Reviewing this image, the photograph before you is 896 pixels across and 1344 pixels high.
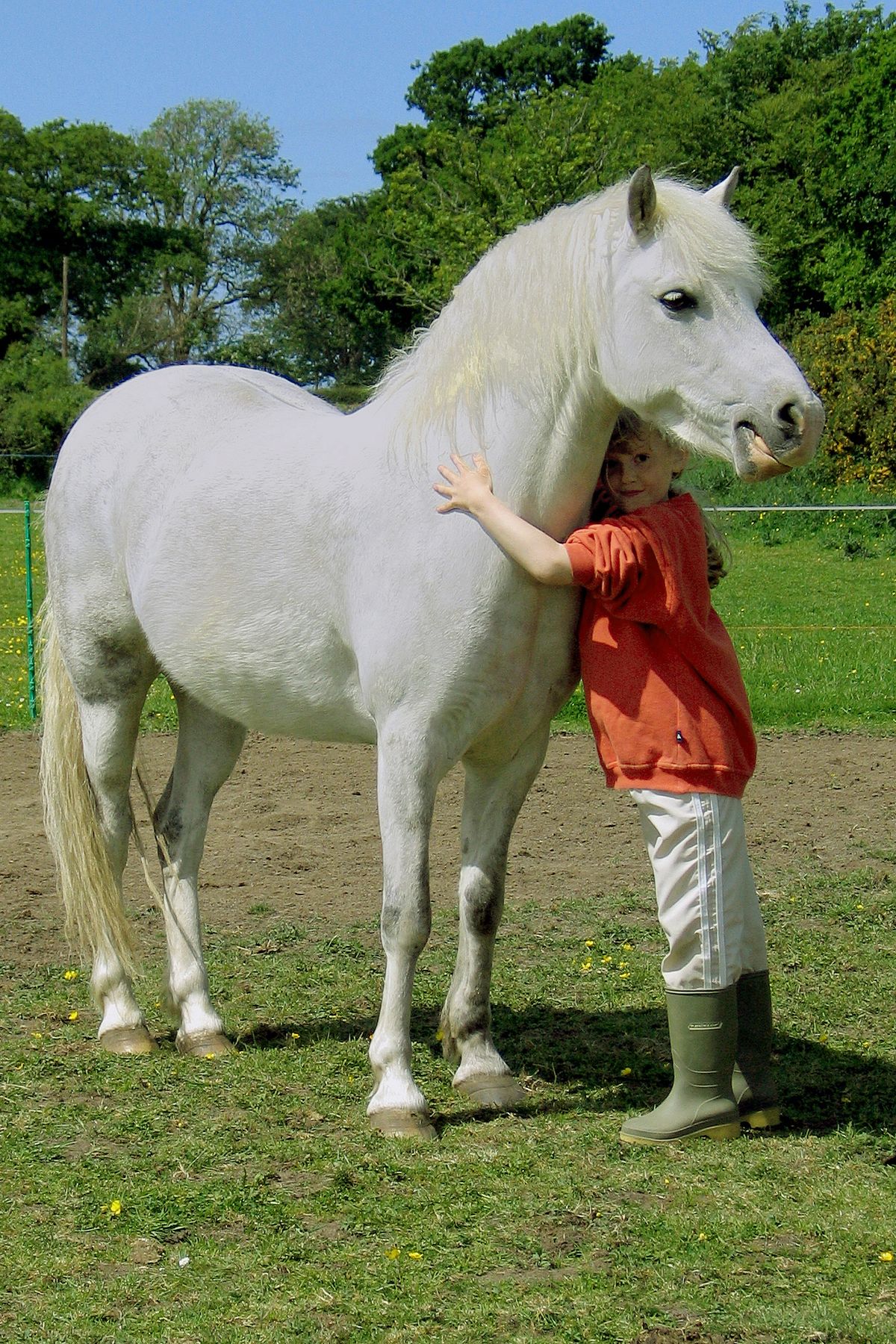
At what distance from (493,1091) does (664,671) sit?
1.21 metres

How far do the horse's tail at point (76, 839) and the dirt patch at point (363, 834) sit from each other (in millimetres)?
317

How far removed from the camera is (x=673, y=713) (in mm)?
2986

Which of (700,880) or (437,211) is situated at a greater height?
(437,211)

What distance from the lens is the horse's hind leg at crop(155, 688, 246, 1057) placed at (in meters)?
3.94

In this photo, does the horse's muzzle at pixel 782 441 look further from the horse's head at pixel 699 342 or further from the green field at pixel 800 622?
the green field at pixel 800 622

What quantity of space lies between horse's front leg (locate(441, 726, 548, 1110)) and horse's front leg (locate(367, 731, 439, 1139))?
0.86 feet

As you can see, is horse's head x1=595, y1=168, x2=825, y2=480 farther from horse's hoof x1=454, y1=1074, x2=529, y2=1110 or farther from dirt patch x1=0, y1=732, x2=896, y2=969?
dirt patch x1=0, y1=732, x2=896, y2=969

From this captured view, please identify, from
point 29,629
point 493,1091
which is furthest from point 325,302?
point 493,1091

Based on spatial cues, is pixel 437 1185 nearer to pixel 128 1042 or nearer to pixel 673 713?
pixel 673 713

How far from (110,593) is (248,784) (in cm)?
312

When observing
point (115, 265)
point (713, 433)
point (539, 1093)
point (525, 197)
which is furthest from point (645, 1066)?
point (115, 265)

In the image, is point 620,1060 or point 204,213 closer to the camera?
point 620,1060

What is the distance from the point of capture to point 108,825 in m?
4.04

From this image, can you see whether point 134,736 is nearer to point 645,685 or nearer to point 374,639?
point 374,639
